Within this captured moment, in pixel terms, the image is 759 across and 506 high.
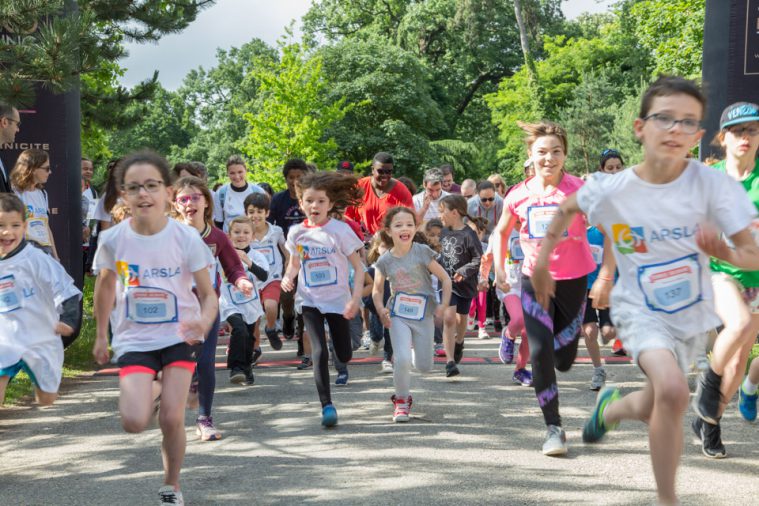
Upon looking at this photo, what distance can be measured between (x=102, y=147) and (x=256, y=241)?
718 inches

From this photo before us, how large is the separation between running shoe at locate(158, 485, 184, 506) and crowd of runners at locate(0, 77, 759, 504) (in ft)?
0.04

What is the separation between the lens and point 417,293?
7.87 meters

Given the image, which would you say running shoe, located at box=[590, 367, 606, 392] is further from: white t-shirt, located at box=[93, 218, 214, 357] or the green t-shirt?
white t-shirt, located at box=[93, 218, 214, 357]

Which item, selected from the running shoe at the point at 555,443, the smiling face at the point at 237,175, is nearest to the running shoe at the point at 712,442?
the running shoe at the point at 555,443

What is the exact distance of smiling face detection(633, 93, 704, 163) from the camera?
14.1 ft

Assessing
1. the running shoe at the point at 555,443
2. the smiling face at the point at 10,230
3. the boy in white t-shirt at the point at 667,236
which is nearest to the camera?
→ the boy in white t-shirt at the point at 667,236

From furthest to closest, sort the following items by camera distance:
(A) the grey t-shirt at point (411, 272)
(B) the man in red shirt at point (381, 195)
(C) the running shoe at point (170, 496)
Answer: (B) the man in red shirt at point (381, 195)
(A) the grey t-shirt at point (411, 272)
(C) the running shoe at point (170, 496)

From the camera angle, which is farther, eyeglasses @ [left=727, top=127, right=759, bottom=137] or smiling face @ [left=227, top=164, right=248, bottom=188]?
smiling face @ [left=227, top=164, right=248, bottom=188]

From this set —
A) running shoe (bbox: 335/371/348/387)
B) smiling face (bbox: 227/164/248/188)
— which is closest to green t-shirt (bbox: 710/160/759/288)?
running shoe (bbox: 335/371/348/387)

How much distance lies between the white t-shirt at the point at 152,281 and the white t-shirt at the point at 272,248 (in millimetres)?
5410

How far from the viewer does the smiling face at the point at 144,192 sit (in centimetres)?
512

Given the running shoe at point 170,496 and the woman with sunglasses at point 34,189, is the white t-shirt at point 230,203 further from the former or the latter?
the running shoe at point 170,496

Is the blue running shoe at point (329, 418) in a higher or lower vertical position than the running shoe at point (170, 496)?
lower

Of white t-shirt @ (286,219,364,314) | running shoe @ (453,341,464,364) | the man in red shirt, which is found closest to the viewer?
white t-shirt @ (286,219,364,314)
